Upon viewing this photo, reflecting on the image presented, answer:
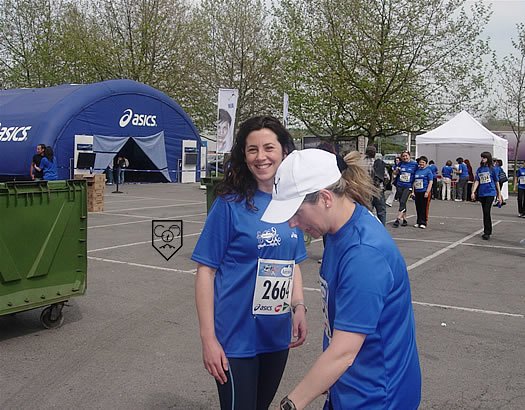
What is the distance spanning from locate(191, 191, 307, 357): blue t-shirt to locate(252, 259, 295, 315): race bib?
→ 0.02m

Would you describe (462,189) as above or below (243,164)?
below

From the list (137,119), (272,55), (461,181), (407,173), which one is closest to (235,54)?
(272,55)

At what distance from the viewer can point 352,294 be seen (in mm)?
1966

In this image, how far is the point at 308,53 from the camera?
1201 inches

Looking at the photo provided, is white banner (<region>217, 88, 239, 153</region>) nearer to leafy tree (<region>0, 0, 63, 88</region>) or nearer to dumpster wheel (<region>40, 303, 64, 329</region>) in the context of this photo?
dumpster wheel (<region>40, 303, 64, 329</region>)

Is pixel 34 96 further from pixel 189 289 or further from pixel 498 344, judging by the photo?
pixel 498 344

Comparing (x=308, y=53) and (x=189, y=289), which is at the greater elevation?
(x=308, y=53)

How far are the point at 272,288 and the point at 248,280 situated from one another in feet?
0.43

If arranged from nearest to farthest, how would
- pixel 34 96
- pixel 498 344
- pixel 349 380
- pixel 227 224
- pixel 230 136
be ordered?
pixel 349 380 → pixel 227 224 → pixel 498 344 → pixel 230 136 → pixel 34 96

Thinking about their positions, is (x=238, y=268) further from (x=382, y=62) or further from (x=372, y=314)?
(x=382, y=62)

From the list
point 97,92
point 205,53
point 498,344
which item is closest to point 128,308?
point 498,344

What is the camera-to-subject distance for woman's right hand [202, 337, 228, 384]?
106 inches

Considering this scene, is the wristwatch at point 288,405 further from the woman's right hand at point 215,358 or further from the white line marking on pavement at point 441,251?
the white line marking on pavement at point 441,251

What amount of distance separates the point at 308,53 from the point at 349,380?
29.6m
